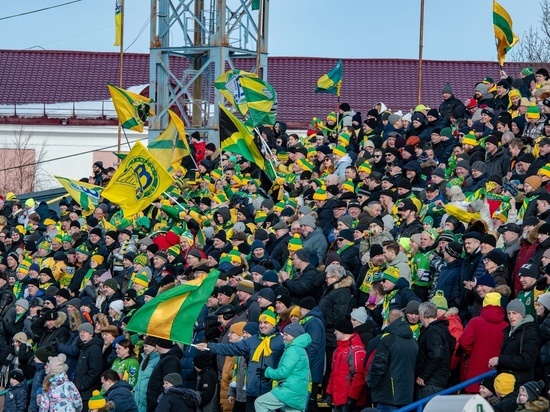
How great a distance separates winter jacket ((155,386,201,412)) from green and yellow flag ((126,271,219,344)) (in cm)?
62

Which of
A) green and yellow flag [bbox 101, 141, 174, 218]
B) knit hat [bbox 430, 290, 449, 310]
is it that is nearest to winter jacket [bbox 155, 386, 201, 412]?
knit hat [bbox 430, 290, 449, 310]

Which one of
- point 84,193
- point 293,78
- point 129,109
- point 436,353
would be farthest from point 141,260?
point 293,78

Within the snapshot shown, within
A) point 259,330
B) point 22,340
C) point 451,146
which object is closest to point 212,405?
point 259,330

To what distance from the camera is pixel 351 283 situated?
1841cm

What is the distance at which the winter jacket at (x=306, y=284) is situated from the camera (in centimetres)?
1900

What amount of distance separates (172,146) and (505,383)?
13.8 m

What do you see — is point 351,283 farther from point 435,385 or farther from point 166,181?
point 166,181

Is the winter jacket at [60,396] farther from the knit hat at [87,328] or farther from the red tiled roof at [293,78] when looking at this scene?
the red tiled roof at [293,78]

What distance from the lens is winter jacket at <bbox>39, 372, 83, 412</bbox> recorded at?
20031 millimetres

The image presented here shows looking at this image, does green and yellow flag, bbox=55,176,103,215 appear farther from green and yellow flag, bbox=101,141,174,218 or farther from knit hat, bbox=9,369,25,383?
knit hat, bbox=9,369,25,383

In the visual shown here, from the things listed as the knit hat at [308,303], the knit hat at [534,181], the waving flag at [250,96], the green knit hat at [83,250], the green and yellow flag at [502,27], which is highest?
the green and yellow flag at [502,27]

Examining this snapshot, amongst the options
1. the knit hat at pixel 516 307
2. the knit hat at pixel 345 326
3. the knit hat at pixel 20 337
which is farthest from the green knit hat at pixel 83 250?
the knit hat at pixel 516 307

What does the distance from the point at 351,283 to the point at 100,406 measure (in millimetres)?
3411

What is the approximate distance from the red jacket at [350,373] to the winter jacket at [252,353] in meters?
0.79
